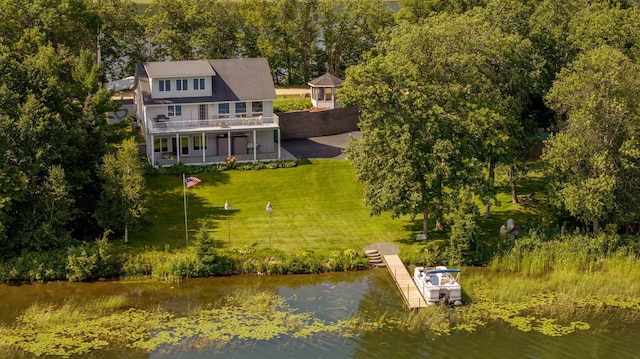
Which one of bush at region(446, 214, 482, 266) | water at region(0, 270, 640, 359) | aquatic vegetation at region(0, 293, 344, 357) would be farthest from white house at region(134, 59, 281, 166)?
aquatic vegetation at region(0, 293, 344, 357)

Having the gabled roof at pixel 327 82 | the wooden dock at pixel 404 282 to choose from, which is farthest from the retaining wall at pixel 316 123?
the wooden dock at pixel 404 282

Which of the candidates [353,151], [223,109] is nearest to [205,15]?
[223,109]

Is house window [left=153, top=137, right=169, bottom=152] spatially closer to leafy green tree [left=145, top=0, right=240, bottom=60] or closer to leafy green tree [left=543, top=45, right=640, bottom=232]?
leafy green tree [left=145, top=0, right=240, bottom=60]

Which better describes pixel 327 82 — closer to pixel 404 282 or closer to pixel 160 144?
pixel 160 144

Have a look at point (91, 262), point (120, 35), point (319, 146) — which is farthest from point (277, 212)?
point (120, 35)

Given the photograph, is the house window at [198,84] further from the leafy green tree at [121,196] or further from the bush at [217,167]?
the leafy green tree at [121,196]

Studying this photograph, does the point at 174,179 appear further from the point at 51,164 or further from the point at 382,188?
the point at 382,188
